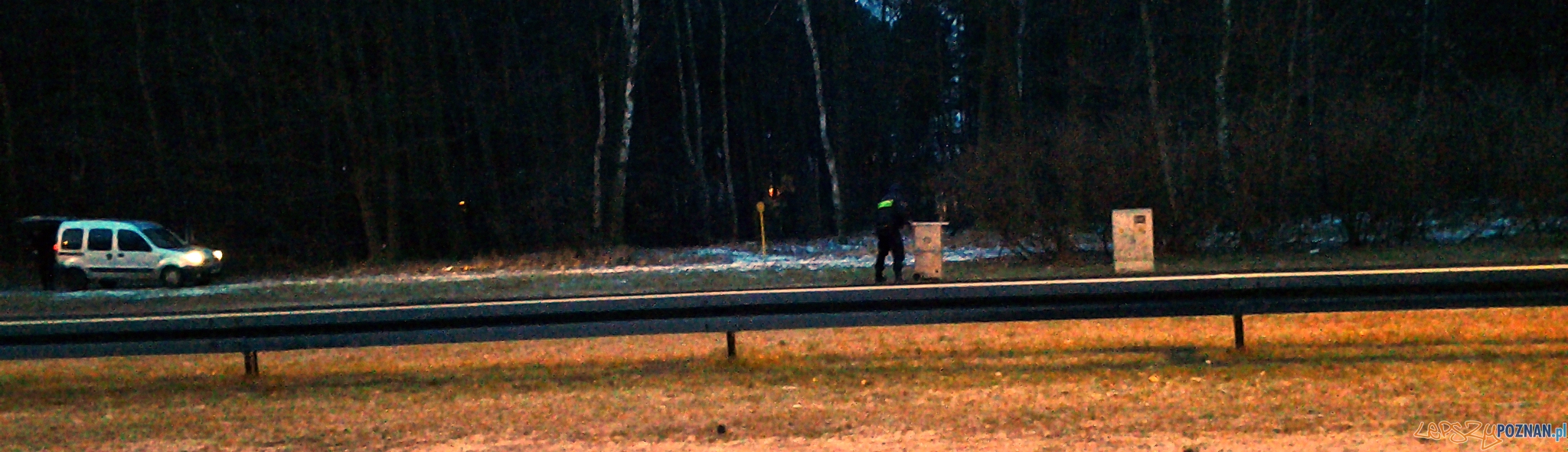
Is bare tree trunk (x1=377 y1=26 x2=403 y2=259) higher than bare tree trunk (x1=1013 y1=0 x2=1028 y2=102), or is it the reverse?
bare tree trunk (x1=1013 y1=0 x2=1028 y2=102)

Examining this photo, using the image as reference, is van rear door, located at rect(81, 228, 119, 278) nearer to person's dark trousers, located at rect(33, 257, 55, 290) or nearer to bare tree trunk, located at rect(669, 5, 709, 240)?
person's dark trousers, located at rect(33, 257, 55, 290)

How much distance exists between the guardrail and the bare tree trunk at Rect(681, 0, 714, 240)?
27.6 m

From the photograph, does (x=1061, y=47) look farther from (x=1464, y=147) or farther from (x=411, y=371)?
(x=411, y=371)

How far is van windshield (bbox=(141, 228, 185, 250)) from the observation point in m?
22.9

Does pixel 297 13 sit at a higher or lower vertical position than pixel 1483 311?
higher

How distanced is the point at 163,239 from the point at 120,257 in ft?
2.72

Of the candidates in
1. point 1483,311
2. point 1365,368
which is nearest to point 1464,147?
point 1483,311

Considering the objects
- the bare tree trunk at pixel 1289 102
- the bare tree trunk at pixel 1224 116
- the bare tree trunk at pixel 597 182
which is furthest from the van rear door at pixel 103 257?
the bare tree trunk at pixel 1289 102

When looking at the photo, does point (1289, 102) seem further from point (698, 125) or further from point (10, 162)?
point (10, 162)

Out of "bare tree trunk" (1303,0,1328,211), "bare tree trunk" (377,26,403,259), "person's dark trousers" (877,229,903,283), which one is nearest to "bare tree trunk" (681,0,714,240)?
"bare tree trunk" (377,26,403,259)

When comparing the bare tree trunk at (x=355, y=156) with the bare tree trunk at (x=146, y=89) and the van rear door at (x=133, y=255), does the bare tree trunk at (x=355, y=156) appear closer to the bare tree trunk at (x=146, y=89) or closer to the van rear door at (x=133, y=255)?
the bare tree trunk at (x=146, y=89)

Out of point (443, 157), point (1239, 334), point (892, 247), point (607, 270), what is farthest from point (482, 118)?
point (1239, 334)

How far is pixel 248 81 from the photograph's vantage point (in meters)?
28.0

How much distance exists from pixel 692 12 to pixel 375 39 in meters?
12.2
